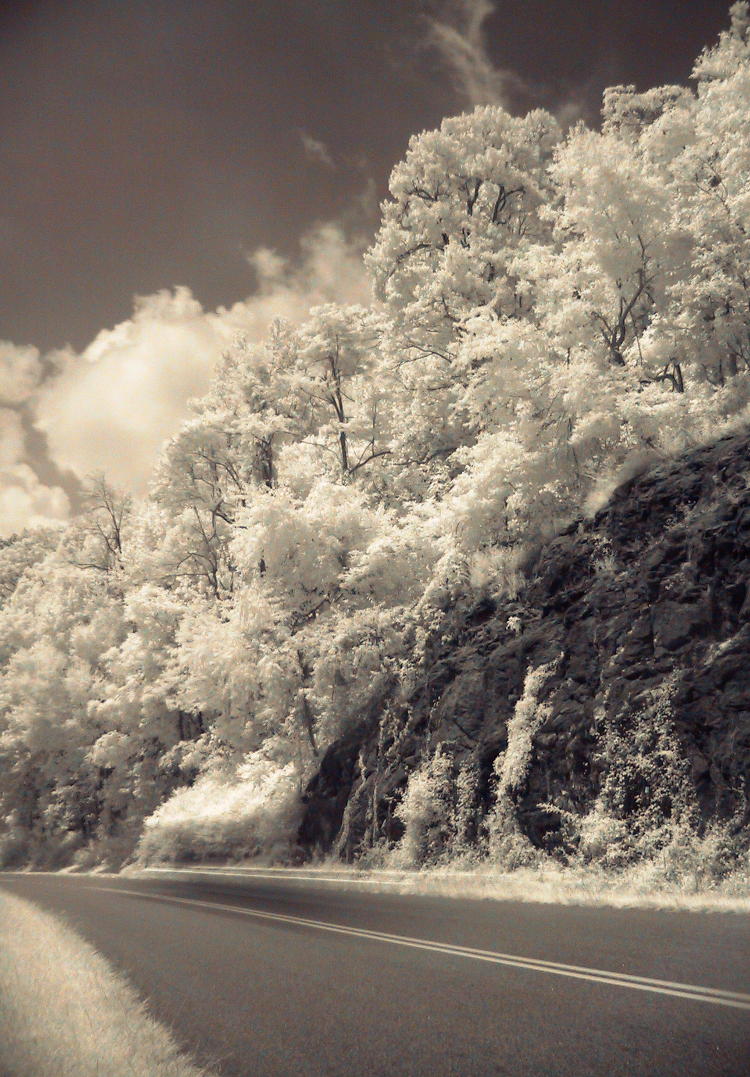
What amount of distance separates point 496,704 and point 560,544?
3.76 metres

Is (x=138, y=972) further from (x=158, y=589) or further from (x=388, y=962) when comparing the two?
(x=158, y=589)

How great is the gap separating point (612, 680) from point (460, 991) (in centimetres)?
853

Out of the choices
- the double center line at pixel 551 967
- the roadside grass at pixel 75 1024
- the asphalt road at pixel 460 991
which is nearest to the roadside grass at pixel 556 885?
the asphalt road at pixel 460 991

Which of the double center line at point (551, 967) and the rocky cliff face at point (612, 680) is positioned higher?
the rocky cliff face at point (612, 680)

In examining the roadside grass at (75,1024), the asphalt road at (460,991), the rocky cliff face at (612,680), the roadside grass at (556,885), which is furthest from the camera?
the rocky cliff face at (612,680)

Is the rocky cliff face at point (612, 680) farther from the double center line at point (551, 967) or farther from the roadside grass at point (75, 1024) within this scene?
the roadside grass at point (75, 1024)

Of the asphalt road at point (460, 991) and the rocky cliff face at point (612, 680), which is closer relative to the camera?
the asphalt road at point (460, 991)

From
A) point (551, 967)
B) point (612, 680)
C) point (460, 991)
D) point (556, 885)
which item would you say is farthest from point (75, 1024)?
point (612, 680)

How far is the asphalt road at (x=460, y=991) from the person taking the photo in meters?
4.32

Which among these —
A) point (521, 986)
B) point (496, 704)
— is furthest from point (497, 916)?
point (496, 704)

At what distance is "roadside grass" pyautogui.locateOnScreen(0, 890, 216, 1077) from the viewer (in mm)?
4574

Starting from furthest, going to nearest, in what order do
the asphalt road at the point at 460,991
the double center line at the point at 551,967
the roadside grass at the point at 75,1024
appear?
the double center line at the point at 551,967 < the roadside grass at the point at 75,1024 < the asphalt road at the point at 460,991

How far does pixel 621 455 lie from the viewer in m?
16.9

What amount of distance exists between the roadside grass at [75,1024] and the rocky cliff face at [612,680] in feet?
26.3
